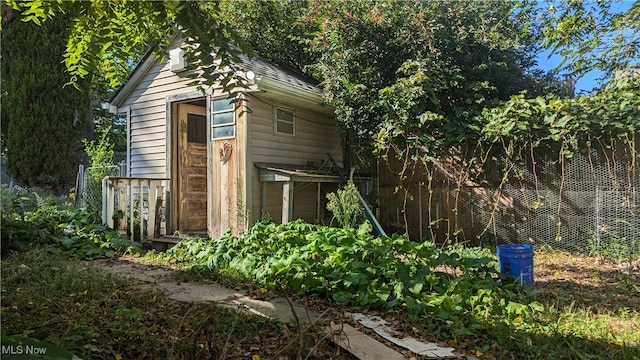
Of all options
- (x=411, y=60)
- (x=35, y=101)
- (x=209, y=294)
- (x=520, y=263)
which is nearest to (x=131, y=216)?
(x=209, y=294)

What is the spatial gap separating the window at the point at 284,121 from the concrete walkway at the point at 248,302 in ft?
10.2

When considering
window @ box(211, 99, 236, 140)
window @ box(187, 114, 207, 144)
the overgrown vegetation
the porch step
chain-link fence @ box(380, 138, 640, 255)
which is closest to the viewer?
the overgrown vegetation

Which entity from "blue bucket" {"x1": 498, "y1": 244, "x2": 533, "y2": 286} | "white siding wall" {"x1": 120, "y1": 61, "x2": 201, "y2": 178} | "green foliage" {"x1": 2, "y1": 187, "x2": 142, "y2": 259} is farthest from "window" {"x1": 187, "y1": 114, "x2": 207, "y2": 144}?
"blue bucket" {"x1": 498, "y1": 244, "x2": 533, "y2": 286}

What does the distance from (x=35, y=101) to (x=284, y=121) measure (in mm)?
7676

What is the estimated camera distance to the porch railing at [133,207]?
21.7ft

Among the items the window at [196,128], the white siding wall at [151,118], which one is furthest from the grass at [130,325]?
the window at [196,128]

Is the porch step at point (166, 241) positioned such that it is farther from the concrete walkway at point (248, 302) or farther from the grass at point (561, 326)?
the grass at point (561, 326)

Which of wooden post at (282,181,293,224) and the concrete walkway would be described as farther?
wooden post at (282,181,293,224)

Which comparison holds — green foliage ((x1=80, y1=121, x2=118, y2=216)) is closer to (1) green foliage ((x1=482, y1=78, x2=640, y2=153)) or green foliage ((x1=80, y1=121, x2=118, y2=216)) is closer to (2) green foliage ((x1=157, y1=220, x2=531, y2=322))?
(2) green foliage ((x1=157, y1=220, x2=531, y2=322))

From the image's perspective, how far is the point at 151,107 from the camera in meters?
7.21

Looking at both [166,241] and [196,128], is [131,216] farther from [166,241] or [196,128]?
[196,128]

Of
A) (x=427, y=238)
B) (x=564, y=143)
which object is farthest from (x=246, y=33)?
(x=564, y=143)

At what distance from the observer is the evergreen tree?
988cm

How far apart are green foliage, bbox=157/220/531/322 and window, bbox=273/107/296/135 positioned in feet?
9.02
